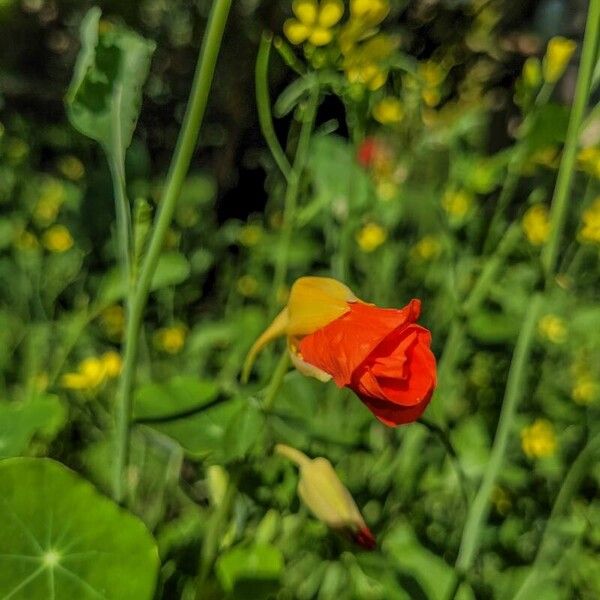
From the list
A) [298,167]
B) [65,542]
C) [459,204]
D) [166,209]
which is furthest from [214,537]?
[459,204]

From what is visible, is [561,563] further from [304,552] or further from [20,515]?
[20,515]

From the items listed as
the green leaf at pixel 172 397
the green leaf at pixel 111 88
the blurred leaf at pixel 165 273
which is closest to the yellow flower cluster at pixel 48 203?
the blurred leaf at pixel 165 273

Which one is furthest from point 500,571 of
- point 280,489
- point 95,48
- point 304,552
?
point 95,48

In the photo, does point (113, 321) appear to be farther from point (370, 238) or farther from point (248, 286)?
point (370, 238)

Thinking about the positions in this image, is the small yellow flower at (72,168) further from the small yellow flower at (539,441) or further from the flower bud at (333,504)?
the flower bud at (333,504)

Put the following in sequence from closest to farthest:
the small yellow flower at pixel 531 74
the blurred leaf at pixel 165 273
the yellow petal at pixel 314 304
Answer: the yellow petal at pixel 314 304
the small yellow flower at pixel 531 74
the blurred leaf at pixel 165 273

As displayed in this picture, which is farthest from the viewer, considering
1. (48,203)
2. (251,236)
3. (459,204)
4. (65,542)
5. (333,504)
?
(251,236)
